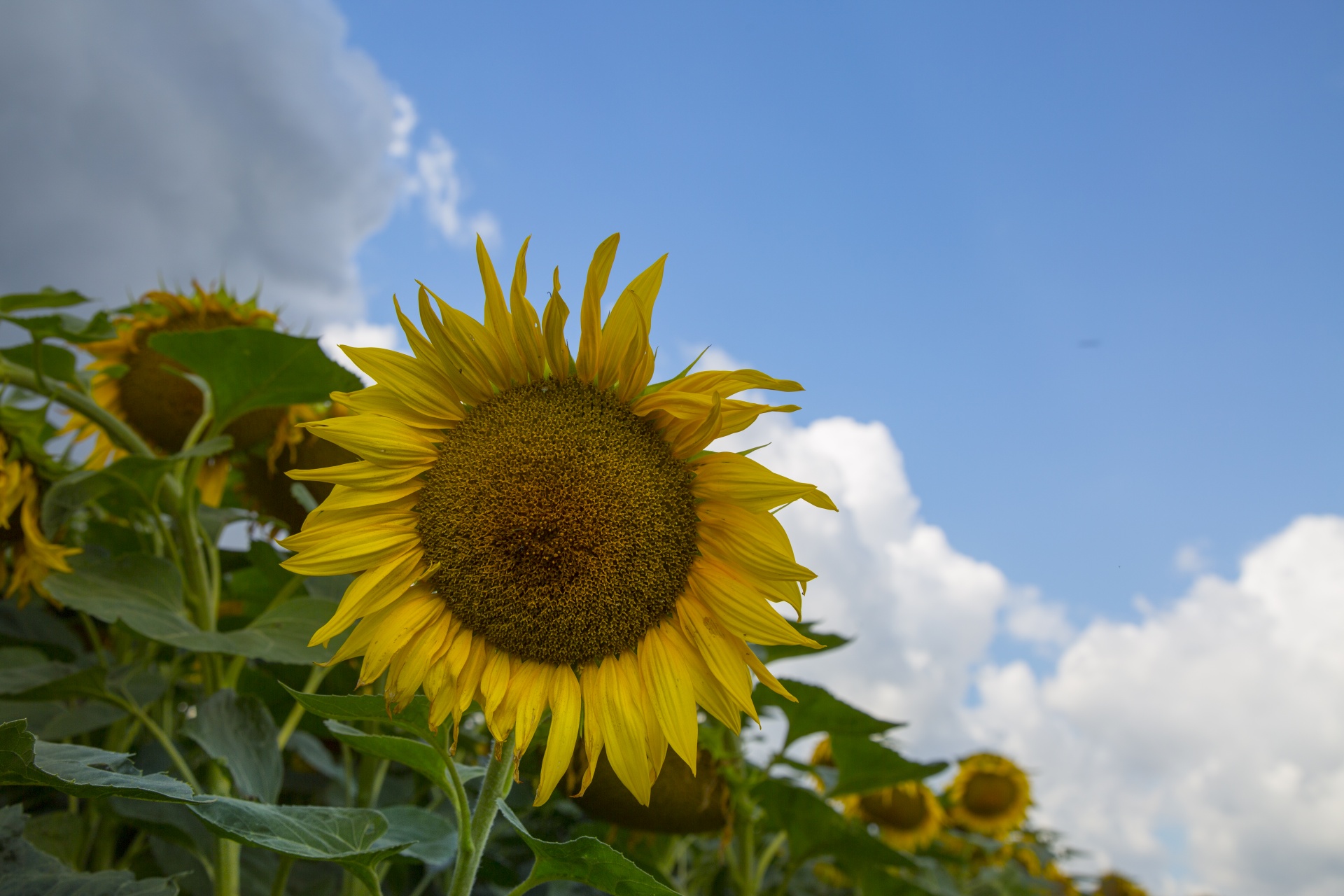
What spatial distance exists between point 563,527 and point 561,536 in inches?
0.5

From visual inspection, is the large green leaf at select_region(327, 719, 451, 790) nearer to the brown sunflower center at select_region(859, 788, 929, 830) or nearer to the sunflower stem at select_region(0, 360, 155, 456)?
the sunflower stem at select_region(0, 360, 155, 456)

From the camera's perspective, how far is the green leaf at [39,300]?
2100 millimetres

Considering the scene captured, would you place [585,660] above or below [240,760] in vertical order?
above

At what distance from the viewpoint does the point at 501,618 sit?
53.4 inches

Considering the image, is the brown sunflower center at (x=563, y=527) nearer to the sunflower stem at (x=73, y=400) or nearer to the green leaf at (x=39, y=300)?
the sunflower stem at (x=73, y=400)

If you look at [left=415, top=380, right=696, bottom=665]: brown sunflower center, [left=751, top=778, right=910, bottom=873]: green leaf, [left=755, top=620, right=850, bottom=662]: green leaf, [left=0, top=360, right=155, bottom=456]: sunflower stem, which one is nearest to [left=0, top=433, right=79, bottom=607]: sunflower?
[left=0, top=360, right=155, bottom=456]: sunflower stem

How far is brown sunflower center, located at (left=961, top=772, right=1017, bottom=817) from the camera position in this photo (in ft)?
15.5

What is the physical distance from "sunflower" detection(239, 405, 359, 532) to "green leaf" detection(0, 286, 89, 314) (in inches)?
22.6

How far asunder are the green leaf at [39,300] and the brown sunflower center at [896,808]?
3.48 m

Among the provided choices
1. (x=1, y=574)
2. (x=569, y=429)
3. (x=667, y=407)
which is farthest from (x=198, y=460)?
(x=667, y=407)

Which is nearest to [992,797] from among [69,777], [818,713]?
[818,713]

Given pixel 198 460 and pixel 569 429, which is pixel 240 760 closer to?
pixel 198 460

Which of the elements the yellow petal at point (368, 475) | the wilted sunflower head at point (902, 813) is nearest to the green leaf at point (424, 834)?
the yellow petal at point (368, 475)

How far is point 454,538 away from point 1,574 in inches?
65.1
